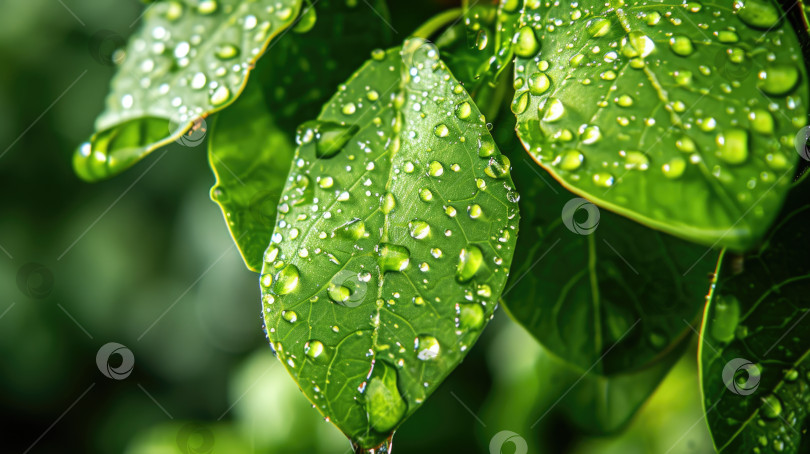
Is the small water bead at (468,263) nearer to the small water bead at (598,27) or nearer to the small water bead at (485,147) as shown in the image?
the small water bead at (485,147)

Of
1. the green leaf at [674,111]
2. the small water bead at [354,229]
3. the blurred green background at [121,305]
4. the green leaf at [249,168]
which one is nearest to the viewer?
the green leaf at [674,111]

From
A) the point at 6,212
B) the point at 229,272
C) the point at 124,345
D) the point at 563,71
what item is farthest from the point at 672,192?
the point at 6,212

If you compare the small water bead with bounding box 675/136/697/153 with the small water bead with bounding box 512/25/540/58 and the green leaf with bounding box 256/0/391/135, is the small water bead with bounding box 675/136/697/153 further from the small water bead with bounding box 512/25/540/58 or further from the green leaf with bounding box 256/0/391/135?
the green leaf with bounding box 256/0/391/135

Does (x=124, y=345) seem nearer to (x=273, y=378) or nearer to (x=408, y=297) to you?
(x=273, y=378)

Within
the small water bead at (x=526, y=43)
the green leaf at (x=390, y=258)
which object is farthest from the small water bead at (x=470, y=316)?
the small water bead at (x=526, y=43)

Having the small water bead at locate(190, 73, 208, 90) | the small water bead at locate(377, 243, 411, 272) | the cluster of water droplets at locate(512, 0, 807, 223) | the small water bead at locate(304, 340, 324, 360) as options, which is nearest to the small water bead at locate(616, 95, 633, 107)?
the cluster of water droplets at locate(512, 0, 807, 223)

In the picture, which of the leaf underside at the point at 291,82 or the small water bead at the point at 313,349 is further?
the leaf underside at the point at 291,82

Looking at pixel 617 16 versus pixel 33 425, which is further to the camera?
pixel 33 425
